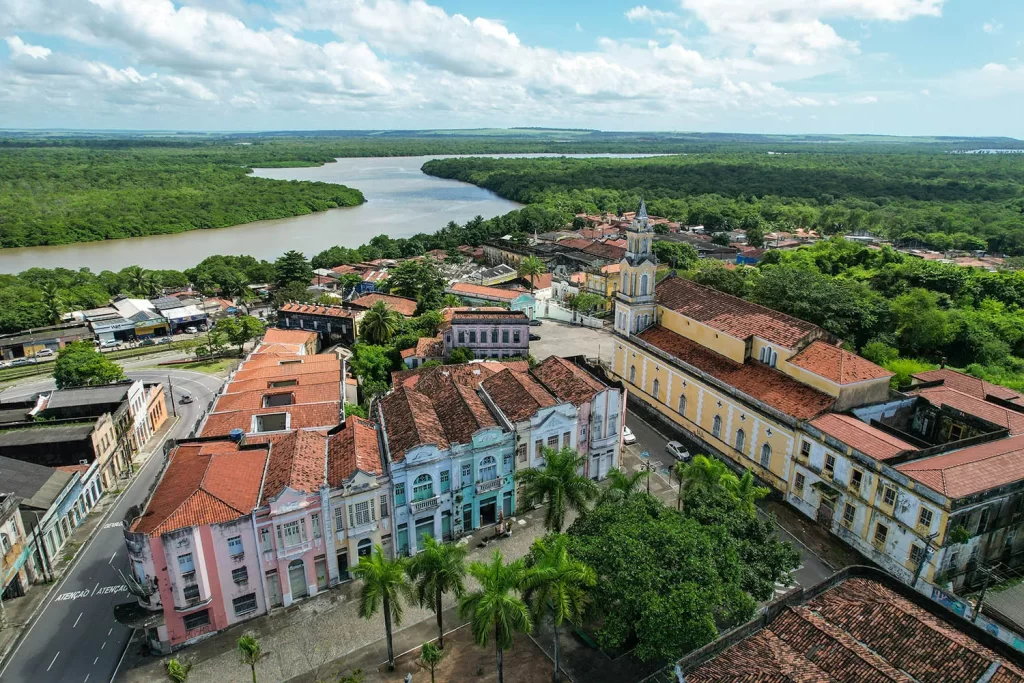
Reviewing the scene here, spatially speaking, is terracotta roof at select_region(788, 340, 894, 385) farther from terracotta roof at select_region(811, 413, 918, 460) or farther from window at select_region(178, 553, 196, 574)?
window at select_region(178, 553, 196, 574)

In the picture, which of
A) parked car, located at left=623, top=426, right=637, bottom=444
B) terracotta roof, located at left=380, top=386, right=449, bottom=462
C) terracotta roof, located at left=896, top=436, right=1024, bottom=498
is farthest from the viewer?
parked car, located at left=623, top=426, right=637, bottom=444

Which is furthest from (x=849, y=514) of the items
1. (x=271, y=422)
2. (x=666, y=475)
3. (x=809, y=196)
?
(x=809, y=196)

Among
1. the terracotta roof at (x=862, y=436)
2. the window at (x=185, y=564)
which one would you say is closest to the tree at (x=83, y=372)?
the window at (x=185, y=564)

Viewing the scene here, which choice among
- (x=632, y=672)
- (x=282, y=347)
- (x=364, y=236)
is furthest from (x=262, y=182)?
(x=632, y=672)

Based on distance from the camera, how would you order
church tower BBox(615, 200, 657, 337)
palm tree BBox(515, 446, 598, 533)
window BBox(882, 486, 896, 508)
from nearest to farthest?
1. palm tree BBox(515, 446, 598, 533)
2. window BBox(882, 486, 896, 508)
3. church tower BBox(615, 200, 657, 337)

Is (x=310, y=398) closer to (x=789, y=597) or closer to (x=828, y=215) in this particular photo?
(x=789, y=597)

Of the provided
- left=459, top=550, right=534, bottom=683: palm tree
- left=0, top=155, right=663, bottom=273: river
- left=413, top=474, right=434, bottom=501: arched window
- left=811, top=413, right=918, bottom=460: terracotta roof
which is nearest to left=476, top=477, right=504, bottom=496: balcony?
left=413, top=474, right=434, bottom=501: arched window
